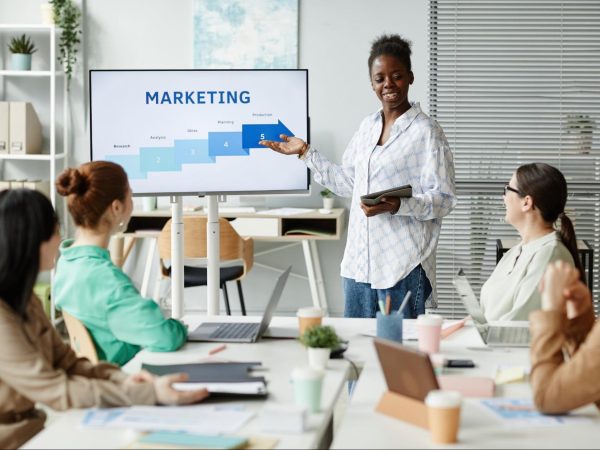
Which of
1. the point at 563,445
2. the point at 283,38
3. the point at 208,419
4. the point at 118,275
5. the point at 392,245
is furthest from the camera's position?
the point at 283,38

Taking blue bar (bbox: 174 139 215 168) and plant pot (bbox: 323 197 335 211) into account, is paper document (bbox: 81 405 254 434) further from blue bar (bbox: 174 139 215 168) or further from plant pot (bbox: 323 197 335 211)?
plant pot (bbox: 323 197 335 211)

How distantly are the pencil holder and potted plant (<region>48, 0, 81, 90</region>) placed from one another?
3980mm

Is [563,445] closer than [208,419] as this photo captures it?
Yes

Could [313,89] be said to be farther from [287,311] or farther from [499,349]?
[499,349]

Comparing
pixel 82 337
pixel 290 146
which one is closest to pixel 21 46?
pixel 290 146

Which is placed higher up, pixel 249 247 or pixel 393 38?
pixel 393 38

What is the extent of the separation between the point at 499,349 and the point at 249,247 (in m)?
3.08

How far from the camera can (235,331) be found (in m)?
2.86

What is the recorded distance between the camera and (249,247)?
5.65 m

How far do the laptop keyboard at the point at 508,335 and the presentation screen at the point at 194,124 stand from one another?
1.62 meters

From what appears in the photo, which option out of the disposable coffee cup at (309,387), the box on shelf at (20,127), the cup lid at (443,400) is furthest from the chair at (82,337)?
the box on shelf at (20,127)

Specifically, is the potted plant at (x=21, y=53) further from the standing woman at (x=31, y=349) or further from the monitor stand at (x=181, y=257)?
the standing woman at (x=31, y=349)

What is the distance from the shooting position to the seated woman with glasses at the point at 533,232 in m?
2.98

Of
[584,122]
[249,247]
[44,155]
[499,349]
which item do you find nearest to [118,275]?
[499,349]
